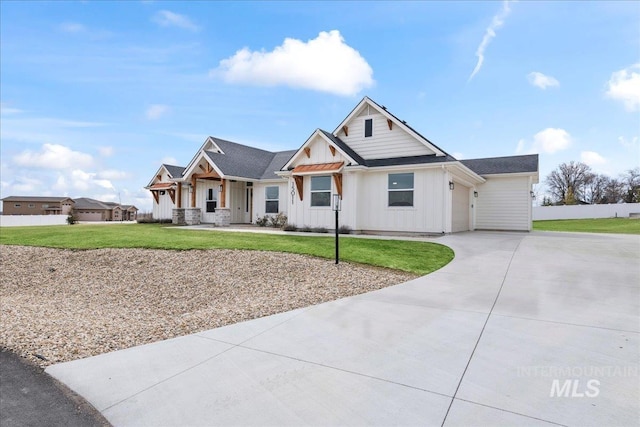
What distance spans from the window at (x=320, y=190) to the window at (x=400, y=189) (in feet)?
9.67

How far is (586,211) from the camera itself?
1362 inches

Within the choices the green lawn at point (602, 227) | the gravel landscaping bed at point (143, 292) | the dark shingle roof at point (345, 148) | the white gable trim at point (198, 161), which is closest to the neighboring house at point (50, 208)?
the white gable trim at point (198, 161)

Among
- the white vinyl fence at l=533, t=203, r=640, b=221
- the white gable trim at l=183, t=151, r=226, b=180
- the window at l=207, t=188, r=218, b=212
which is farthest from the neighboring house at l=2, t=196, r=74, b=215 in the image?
the white vinyl fence at l=533, t=203, r=640, b=221

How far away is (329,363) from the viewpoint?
135 inches

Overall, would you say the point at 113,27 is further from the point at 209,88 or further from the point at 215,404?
the point at 215,404

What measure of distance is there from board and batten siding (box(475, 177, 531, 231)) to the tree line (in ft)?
125

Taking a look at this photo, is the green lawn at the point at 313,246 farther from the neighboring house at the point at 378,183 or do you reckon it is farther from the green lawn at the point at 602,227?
the green lawn at the point at 602,227

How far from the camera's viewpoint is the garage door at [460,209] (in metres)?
16.1

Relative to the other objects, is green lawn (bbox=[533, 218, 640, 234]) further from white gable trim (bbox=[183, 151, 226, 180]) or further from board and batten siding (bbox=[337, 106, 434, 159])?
white gable trim (bbox=[183, 151, 226, 180])

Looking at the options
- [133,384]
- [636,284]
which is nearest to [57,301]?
[133,384]

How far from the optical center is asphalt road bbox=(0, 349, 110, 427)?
110 inches

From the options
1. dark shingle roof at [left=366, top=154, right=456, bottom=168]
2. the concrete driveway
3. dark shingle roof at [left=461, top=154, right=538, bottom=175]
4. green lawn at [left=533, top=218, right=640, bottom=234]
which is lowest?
the concrete driveway

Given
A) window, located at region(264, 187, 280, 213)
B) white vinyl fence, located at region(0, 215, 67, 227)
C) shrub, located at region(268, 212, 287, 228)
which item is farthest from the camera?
white vinyl fence, located at region(0, 215, 67, 227)

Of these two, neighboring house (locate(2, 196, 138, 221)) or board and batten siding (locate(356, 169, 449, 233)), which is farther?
neighboring house (locate(2, 196, 138, 221))
